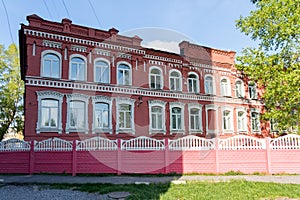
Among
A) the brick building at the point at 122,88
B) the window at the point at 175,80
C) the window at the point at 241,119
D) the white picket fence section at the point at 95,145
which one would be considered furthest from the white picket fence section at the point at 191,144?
the window at the point at 241,119

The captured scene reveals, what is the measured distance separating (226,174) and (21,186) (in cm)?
773

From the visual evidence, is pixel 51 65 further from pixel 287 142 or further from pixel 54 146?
pixel 287 142

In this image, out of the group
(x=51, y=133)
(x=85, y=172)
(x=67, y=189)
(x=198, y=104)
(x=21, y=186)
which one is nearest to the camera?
(x=67, y=189)

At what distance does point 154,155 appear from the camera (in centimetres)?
1047

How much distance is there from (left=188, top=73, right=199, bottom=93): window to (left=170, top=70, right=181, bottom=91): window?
3.19 ft

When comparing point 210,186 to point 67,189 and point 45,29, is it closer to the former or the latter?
point 67,189

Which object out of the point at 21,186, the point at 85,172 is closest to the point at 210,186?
the point at 85,172

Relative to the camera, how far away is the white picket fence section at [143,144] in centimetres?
1054

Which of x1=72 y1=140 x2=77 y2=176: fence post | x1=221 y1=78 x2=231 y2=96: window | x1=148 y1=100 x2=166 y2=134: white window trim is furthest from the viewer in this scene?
x1=221 y1=78 x2=231 y2=96: window

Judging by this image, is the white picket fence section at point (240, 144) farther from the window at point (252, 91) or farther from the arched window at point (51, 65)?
the window at point (252, 91)

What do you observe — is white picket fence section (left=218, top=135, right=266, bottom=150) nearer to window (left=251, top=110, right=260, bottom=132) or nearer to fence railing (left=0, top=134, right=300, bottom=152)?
fence railing (left=0, top=134, right=300, bottom=152)

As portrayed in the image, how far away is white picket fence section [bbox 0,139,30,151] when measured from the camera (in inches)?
416

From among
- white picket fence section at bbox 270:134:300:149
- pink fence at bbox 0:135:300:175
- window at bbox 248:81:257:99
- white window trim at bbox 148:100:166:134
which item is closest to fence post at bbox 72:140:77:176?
pink fence at bbox 0:135:300:175

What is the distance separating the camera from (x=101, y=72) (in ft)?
51.0
